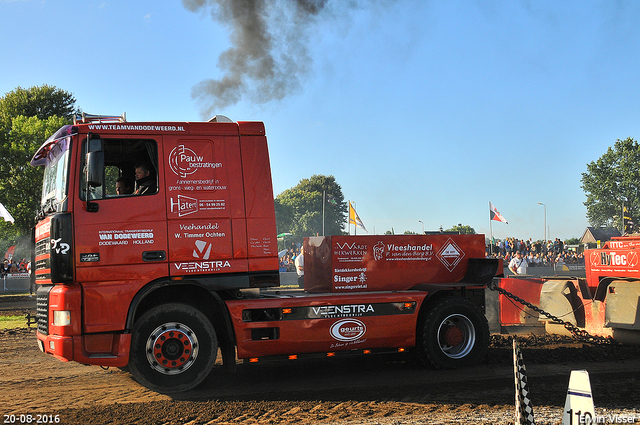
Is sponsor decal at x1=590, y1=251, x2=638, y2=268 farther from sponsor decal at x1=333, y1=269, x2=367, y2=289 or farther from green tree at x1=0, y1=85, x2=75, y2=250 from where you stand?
green tree at x1=0, y1=85, x2=75, y2=250

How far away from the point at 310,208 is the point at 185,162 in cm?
8589

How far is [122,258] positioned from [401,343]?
3949mm

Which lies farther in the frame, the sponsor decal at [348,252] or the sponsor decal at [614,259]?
the sponsor decal at [614,259]

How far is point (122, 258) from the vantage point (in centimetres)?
617

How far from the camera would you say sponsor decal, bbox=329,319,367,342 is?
6969 millimetres

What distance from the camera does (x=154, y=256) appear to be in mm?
6273

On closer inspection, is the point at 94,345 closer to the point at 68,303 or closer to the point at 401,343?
the point at 68,303

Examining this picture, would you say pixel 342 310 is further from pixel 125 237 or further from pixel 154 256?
pixel 125 237

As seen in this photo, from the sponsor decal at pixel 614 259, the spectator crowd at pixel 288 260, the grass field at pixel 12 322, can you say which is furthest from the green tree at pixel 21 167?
the sponsor decal at pixel 614 259

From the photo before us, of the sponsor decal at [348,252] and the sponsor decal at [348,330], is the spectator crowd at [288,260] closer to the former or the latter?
the sponsor decal at [348,252]

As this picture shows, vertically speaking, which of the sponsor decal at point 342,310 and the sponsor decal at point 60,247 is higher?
the sponsor decal at point 60,247

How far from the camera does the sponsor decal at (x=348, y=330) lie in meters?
6.97

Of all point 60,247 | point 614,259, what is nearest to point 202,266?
point 60,247

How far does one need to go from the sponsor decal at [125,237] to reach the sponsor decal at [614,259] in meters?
7.98
